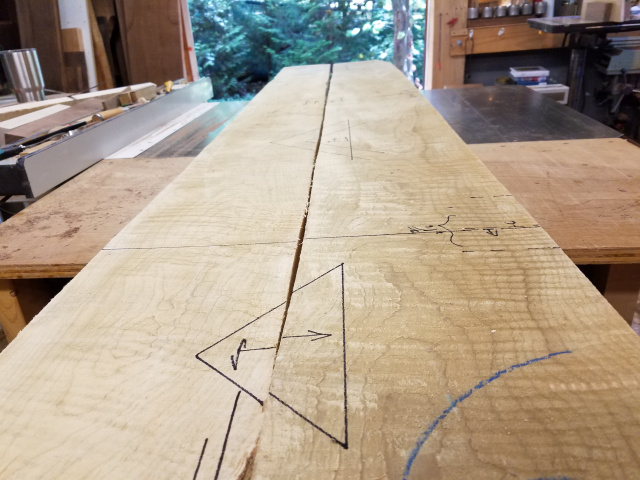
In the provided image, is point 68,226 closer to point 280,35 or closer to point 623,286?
point 623,286

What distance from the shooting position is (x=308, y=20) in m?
7.38

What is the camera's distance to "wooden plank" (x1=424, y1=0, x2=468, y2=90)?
184 inches

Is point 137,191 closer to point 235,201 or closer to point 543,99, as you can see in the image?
point 235,201

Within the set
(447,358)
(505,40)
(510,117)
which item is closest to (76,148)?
(447,358)

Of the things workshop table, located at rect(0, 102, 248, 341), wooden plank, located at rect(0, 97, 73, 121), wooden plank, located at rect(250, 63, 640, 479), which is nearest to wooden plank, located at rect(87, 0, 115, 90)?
wooden plank, located at rect(0, 97, 73, 121)

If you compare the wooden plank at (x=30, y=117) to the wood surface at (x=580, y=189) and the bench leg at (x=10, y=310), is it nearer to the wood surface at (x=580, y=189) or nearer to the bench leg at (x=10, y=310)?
the bench leg at (x=10, y=310)

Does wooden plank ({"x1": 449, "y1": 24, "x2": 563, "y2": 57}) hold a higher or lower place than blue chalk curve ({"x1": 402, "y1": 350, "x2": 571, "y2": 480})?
higher

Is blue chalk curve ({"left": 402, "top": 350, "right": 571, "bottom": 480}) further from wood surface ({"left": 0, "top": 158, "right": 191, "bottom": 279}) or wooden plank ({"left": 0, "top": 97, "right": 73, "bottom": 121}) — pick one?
wooden plank ({"left": 0, "top": 97, "right": 73, "bottom": 121})

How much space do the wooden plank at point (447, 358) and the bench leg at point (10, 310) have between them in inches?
36.9

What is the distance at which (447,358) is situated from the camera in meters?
0.61

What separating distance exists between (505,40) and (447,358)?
4864 mm

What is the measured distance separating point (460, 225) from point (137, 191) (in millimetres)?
1184

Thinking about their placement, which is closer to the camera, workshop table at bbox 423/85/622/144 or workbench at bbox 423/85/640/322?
workbench at bbox 423/85/640/322

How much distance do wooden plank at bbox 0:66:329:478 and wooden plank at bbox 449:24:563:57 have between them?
167 inches
